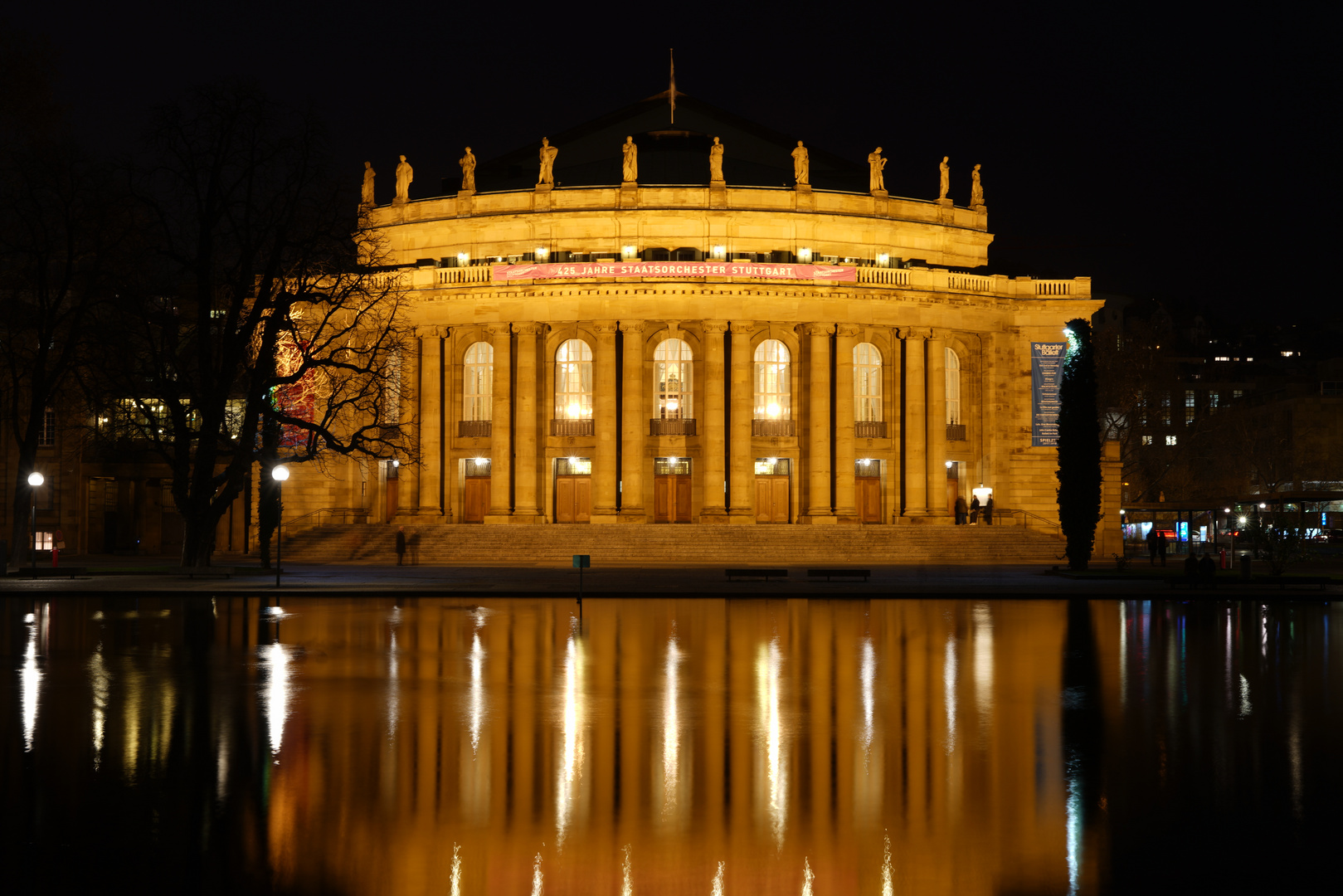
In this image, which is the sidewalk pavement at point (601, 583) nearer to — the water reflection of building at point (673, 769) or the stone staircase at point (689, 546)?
the stone staircase at point (689, 546)

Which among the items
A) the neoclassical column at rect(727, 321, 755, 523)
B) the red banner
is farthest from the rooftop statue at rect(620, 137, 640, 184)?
the neoclassical column at rect(727, 321, 755, 523)

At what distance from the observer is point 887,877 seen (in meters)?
8.14

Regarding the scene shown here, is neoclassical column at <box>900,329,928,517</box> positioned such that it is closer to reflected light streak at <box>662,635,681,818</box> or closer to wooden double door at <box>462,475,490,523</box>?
wooden double door at <box>462,475,490,523</box>

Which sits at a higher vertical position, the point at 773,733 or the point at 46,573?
the point at 773,733

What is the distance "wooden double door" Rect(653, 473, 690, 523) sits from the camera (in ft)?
211

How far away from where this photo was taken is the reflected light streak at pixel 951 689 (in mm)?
12781

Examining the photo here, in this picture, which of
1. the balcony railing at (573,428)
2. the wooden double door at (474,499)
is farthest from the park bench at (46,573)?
the balcony railing at (573,428)

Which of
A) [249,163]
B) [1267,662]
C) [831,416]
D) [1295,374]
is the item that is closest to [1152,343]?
[831,416]

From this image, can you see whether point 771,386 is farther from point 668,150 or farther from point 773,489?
point 668,150

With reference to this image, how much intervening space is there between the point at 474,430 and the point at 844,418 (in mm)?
19153

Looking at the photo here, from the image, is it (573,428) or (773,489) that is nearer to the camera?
(573,428)

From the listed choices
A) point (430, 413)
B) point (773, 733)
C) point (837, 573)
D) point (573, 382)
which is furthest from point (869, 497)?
point (773, 733)

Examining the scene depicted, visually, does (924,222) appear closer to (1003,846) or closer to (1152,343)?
(1152,343)

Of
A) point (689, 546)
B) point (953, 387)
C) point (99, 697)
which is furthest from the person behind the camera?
point (953, 387)
